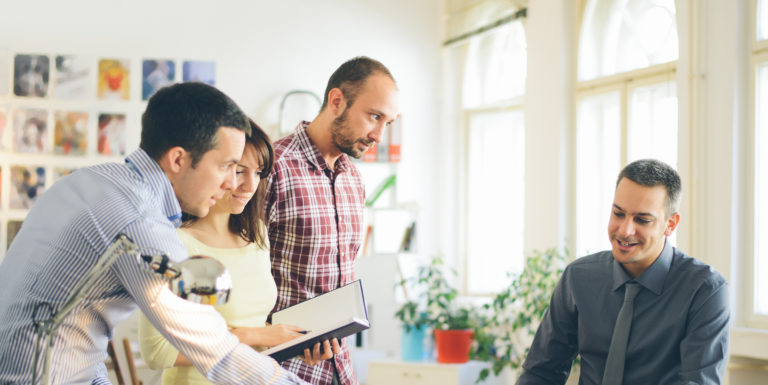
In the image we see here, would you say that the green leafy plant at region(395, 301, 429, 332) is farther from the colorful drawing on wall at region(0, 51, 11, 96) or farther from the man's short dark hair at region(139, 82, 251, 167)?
the man's short dark hair at region(139, 82, 251, 167)

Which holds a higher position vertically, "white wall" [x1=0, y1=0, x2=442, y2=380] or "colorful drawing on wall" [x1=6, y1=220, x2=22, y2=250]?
"white wall" [x1=0, y1=0, x2=442, y2=380]

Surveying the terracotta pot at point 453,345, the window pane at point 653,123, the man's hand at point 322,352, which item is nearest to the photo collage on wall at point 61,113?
the terracotta pot at point 453,345

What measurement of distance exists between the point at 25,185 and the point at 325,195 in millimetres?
3596

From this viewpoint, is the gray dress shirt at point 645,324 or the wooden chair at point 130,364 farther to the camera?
the wooden chair at point 130,364

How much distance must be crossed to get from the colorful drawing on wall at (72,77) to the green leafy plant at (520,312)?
300 centimetres

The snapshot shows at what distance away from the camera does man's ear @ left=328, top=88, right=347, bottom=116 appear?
7.57 ft

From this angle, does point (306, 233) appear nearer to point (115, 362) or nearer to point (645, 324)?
point (645, 324)

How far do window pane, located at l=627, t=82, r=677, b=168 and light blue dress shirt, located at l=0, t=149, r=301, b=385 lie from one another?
3.36 meters

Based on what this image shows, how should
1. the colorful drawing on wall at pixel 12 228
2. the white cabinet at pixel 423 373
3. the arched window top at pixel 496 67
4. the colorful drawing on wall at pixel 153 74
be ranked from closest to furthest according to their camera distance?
the white cabinet at pixel 423 373, the colorful drawing on wall at pixel 12 228, the colorful drawing on wall at pixel 153 74, the arched window top at pixel 496 67

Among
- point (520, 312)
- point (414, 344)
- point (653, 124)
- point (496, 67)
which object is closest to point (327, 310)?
point (520, 312)

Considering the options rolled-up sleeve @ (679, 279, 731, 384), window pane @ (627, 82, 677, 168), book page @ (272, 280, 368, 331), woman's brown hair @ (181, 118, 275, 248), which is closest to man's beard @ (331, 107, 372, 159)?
woman's brown hair @ (181, 118, 275, 248)

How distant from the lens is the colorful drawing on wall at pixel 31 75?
5121 millimetres

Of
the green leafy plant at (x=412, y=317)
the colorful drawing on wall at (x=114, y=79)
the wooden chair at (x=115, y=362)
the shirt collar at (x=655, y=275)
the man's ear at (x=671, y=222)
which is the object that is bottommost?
the wooden chair at (x=115, y=362)

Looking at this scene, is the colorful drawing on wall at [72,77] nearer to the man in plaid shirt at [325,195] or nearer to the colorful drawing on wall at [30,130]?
the colorful drawing on wall at [30,130]
